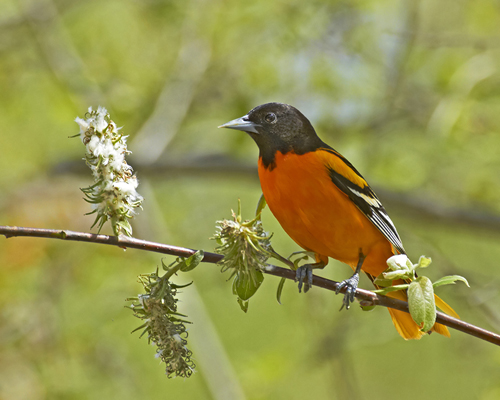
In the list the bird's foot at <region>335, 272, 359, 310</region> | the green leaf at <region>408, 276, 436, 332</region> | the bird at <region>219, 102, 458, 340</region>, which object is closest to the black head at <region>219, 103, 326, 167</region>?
the bird at <region>219, 102, 458, 340</region>

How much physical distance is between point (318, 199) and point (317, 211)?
9 centimetres

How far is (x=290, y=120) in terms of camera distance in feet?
9.61

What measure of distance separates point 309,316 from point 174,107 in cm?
305

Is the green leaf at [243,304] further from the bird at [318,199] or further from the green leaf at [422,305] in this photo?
the bird at [318,199]

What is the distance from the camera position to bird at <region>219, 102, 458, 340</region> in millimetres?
2510

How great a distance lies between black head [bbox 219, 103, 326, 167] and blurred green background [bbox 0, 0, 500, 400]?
2074 millimetres

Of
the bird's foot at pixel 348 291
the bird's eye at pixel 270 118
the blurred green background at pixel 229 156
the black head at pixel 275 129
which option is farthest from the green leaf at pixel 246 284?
the blurred green background at pixel 229 156

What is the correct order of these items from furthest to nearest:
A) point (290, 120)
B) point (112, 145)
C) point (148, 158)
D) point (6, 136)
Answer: point (6, 136) < point (148, 158) < point (290, 120) < point (112, 145)

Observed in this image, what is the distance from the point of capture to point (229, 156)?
5.34 m

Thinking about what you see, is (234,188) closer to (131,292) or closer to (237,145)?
(237,145)

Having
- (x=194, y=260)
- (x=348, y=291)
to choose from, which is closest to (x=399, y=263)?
(x=348, y=291)

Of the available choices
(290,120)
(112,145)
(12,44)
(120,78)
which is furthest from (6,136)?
(112,145)

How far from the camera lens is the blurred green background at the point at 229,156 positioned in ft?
17.1

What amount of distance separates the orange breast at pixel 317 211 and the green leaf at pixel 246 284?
3.21ft
